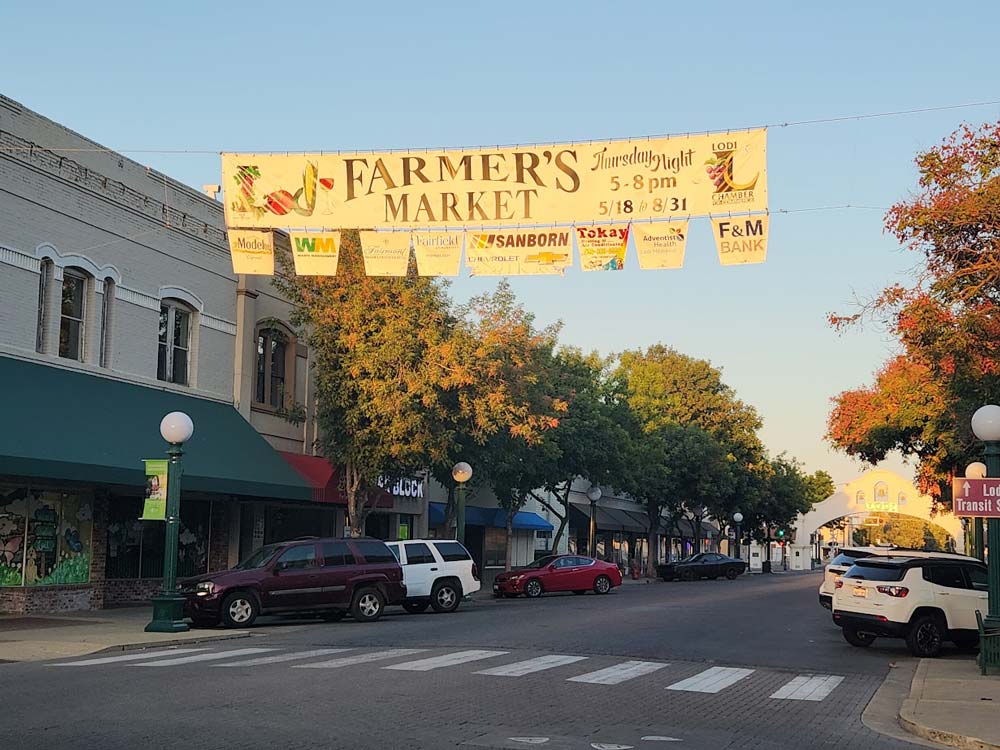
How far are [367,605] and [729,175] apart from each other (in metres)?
11.9

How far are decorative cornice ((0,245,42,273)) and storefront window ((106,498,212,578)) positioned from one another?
6006 mm

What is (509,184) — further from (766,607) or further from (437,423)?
(766,607)

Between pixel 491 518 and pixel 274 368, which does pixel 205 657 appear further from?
pixel 491 518

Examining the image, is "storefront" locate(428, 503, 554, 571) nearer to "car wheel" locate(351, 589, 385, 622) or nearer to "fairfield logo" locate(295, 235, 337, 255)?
"car wheel" locate(351, 589, 385, 622)

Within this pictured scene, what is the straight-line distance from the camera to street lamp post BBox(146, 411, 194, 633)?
19.9 m

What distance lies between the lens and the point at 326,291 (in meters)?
30.4

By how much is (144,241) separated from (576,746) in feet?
68.2

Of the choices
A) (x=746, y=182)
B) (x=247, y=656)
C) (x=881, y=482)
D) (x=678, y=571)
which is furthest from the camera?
(x=881, y=482)

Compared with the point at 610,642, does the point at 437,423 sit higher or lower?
higher

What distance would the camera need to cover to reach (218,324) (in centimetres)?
3022

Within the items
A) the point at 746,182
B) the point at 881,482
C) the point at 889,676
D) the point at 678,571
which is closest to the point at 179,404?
the point at 746,182

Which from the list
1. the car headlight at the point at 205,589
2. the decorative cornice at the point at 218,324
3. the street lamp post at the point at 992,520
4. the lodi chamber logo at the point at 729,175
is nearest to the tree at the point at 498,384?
the decorative cornice at the point at 218,324

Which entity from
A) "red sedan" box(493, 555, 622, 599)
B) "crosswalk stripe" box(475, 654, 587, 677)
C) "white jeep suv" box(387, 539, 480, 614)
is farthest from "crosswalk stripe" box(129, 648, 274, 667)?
"red sedan" box(493, 555, 622, 599)

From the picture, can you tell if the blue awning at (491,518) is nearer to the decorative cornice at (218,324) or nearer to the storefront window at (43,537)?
the decorative cornice at (218,324)
